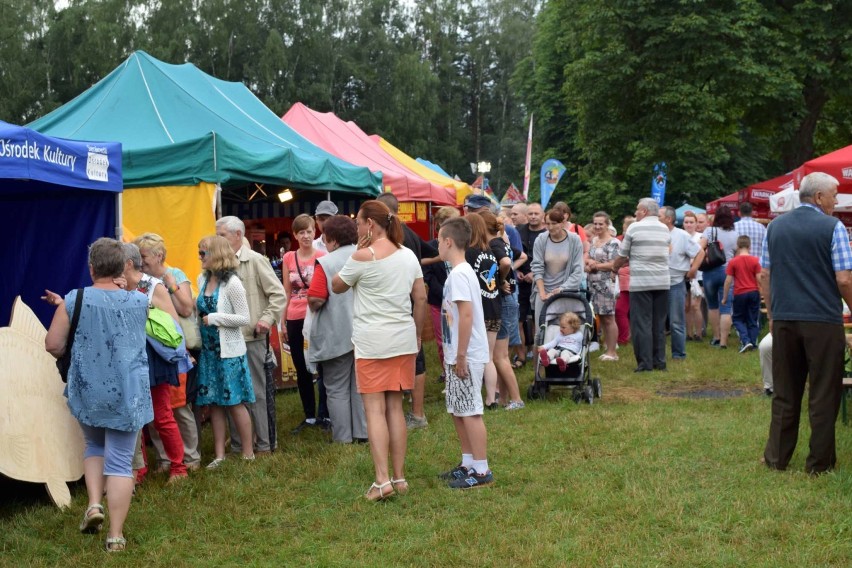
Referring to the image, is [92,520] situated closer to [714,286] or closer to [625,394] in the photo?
[625,394]

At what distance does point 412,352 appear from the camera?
571 centimetres

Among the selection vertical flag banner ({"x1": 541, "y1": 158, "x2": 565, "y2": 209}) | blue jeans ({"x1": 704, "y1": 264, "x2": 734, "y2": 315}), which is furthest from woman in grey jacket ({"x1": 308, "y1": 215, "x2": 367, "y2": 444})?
vertical flag banner ({"x1": 541, "y1": 158, "x2": 565, "y2": 209})

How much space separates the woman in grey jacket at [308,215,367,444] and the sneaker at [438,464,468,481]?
137cm

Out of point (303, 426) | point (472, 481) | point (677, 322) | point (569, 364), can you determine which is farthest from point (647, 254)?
point (472, 481)

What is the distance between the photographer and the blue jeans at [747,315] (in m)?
12.4

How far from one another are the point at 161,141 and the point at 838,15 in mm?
18374

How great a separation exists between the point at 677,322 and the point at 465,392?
6656mm

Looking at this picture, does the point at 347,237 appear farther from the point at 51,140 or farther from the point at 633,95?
the point at 633,95

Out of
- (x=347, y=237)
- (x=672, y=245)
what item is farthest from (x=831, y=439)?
(x=672, y=245)

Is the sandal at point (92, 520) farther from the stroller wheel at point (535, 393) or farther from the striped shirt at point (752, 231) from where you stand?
the striped shirt at point (752, 231)

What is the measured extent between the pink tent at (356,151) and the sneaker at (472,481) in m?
9.42

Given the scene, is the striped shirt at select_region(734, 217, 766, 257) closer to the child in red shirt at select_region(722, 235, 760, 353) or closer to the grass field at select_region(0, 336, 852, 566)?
the child in red shirt at select_region(722, 235, 760, 353)

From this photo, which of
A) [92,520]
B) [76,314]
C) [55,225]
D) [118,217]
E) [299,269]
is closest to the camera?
[76,314]

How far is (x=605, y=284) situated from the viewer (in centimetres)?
1159
